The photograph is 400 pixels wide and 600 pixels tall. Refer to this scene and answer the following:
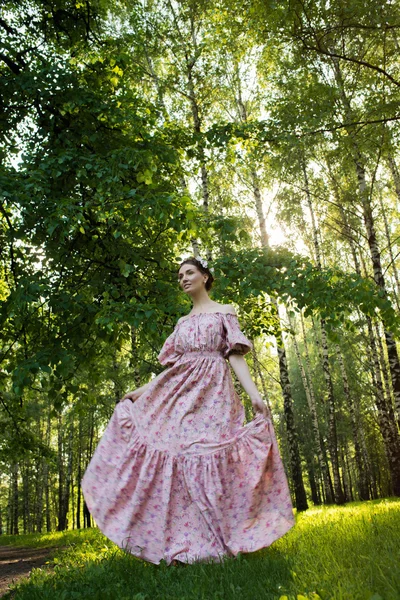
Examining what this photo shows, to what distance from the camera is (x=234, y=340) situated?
3.97 metres

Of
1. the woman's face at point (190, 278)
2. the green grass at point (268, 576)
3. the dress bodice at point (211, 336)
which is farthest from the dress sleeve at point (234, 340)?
the green grass at point (268, 576)

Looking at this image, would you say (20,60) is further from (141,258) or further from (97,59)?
(141,258)

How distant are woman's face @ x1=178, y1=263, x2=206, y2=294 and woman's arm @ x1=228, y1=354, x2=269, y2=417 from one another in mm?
682

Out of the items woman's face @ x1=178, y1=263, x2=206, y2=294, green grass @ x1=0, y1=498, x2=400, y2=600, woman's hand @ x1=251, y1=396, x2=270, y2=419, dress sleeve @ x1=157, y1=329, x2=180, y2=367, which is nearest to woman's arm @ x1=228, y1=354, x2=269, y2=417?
woman's hand @ x1=251, y1=396, x2=270, y2=419

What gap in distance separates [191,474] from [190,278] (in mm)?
1604

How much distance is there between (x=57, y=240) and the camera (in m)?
6.04

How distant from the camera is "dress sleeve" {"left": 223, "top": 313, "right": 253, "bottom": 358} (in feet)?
13.1

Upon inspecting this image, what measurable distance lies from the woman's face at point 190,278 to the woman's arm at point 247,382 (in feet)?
2.24

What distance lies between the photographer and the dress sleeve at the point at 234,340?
157 inches

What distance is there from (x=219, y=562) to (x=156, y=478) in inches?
29.3

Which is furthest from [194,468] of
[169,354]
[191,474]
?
[169,354]

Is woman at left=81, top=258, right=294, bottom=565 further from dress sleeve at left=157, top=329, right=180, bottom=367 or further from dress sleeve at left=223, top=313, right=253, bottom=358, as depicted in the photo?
dress sleeve at left=157, top=329, right=180, bottom=367

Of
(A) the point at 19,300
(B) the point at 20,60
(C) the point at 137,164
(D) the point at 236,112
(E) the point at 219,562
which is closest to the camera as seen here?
(E) the point at 219,562

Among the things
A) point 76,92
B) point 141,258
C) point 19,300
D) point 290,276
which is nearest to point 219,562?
point 19,300
